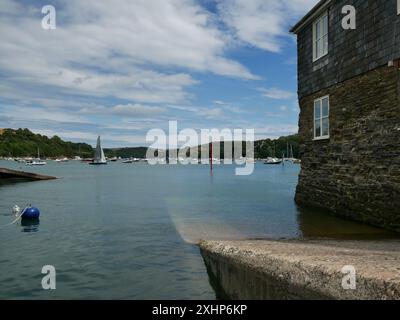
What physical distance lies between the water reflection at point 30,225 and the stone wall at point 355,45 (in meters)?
15.3

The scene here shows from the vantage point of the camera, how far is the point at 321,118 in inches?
812

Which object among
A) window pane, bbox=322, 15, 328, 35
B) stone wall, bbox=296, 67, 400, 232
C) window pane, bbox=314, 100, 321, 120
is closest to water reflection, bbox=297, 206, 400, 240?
stone wall, bbox=296, 67, 400, 232

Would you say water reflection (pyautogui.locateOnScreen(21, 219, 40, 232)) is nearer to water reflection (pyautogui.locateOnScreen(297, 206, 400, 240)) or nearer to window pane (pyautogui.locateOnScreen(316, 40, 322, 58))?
water reflection (pyautogui.locateOnScreen(297, 206, 400, 240))

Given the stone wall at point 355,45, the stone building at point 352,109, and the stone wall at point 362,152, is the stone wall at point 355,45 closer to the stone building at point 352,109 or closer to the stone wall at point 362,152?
the stone building at point 352,109

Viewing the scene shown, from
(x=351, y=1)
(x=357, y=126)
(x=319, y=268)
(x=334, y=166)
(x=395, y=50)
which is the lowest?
(x=319, y=268)

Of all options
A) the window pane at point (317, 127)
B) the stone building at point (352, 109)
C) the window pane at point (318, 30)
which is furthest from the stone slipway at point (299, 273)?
the window pane at point (318, 30)

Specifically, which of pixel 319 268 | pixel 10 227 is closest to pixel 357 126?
pixel 319 268

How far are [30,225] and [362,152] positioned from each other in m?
15.8

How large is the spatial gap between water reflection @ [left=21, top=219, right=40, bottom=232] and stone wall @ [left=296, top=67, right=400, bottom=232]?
14.0 meters

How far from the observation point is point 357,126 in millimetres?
16953

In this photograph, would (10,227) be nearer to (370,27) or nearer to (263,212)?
(263,212)

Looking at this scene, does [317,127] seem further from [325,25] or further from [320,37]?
[325,25]

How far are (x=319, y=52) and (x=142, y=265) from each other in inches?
549

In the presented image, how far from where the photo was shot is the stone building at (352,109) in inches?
578
